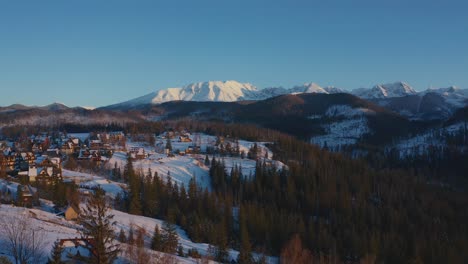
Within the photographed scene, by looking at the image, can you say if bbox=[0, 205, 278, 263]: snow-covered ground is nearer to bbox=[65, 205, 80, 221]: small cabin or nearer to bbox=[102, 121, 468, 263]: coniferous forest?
bbox=[65, 205, 80, 221]: small cabin

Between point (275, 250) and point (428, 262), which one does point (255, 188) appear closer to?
point (275, 250)

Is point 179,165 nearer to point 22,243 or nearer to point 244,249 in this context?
point 244,249

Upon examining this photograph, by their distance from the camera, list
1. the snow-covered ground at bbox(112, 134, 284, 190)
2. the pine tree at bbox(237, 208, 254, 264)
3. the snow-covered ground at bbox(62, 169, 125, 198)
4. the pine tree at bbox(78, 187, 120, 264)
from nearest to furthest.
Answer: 1. the pine tree at bbox(78, 187, 120, 264)
2. the pine tree at bbox(237, 208, 254, 264)
3. the snow-covered ground at bbox(62, 169, 125, 198)
4. the snow-covered ground at bbox(112, 134, 284, 190)

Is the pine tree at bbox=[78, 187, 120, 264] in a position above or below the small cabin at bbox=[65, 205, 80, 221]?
above

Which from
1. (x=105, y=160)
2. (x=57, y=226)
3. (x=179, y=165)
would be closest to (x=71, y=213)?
(x=57, y=226)

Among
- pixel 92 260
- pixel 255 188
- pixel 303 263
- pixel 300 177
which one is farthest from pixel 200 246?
pixel 300 177

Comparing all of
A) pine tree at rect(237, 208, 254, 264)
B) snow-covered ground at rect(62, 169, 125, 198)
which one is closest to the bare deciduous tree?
pine tree at rect(237, 208, 254, 264)

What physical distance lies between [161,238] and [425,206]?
63.2 meters

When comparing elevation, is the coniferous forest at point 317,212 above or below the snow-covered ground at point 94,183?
→ below

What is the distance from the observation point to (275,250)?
5888 centimetres

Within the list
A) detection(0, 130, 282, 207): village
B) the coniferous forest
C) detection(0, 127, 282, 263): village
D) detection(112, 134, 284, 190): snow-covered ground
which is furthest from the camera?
detection(112, 134, 284, 190): snow-covered ground

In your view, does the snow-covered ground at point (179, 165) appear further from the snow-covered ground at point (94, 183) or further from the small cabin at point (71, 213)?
the small cabin at point (71, 213)

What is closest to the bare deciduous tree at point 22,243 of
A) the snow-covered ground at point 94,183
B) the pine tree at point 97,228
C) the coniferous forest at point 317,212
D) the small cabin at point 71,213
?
the pine tree at point 97,228

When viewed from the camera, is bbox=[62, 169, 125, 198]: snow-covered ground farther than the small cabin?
Yes
